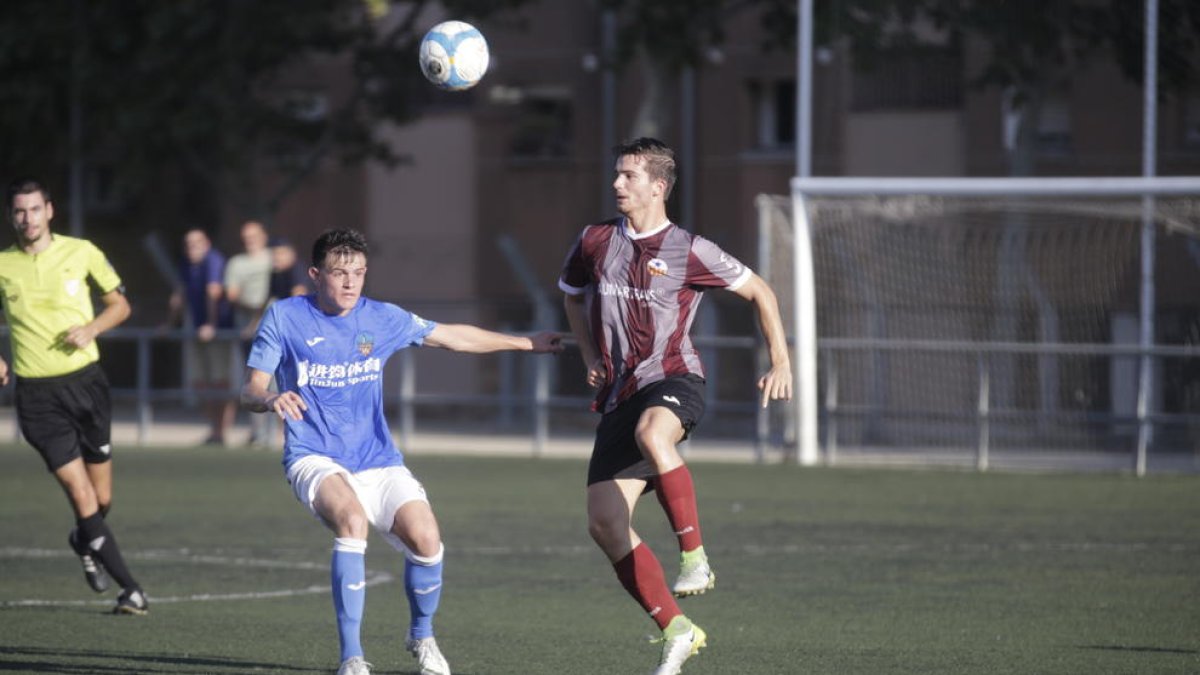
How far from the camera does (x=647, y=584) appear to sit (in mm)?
7703

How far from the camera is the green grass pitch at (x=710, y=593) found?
27.8 feet

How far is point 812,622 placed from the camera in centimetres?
948

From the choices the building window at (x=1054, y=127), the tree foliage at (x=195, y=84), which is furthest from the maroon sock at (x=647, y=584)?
the tree foliage at (x=195, y=84)

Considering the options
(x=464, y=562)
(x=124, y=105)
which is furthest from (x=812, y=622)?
(x=124, y=105)

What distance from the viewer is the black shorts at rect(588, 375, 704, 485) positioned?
307 inches

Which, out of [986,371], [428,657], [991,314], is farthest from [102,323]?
[991,314]

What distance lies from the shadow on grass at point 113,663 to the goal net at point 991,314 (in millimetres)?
10821

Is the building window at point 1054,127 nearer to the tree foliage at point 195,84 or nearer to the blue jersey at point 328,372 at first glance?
the tree foliage at point 195,84

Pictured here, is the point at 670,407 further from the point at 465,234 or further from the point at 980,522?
the point at 465,234

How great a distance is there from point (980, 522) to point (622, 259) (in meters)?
6.92

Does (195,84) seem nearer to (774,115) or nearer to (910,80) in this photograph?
(774,115)

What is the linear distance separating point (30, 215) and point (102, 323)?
65 cm

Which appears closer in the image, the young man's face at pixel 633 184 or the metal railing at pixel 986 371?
the young man's face at pixel 633 184

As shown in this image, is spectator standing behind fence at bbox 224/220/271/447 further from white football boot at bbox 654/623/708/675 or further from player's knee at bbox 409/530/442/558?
white football boot at bbox 654/623/708/675
